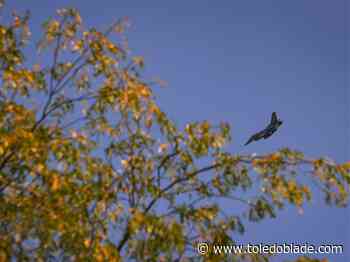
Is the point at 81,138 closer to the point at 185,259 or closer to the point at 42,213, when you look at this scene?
the point at 42,213

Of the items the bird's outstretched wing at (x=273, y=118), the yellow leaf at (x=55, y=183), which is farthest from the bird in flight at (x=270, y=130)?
the yellow leaf at (x=55, y=183)

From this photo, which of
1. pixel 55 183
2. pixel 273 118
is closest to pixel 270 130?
pixel 273 118

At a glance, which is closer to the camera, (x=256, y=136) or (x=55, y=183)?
(x=55, y=183)

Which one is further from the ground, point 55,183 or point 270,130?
point 270,130

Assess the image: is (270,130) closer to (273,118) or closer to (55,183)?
(273,118)

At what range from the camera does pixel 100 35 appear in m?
10.9

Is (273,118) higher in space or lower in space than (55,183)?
higher

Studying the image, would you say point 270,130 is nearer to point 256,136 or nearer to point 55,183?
point 256,136

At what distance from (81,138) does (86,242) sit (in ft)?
6.30

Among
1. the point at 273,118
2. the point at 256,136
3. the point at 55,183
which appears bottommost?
the point at 55,183

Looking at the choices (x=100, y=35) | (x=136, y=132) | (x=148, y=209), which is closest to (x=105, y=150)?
(x=136, y=132)

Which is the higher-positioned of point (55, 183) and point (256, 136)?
point (256, 136)

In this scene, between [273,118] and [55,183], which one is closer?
[55,183]

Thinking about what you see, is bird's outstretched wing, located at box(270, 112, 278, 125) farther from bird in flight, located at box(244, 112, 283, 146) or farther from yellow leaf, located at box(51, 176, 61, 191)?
yellow leaf, located at box(51, 176, 61, 191)
